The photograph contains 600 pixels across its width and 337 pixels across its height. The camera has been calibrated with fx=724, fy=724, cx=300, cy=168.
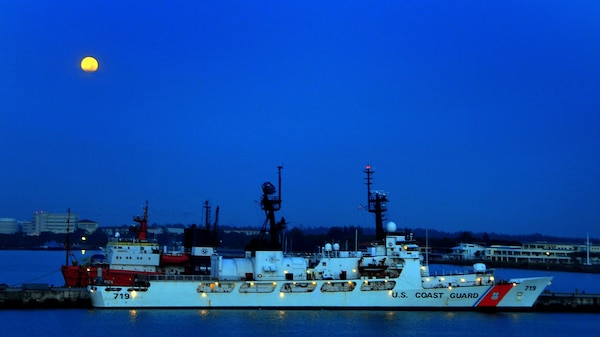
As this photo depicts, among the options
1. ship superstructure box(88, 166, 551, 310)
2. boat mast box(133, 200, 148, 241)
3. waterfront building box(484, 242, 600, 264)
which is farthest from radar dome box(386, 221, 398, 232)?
waterfront building box(484, 242, 600, 264)

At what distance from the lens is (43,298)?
4103 centimetres

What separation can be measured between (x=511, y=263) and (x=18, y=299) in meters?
90.5

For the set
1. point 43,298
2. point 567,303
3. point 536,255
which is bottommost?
point 567,303

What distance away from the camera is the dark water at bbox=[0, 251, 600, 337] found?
32.7m

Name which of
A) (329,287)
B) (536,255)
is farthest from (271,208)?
(536,255)

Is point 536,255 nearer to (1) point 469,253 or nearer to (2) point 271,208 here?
(1) point 469,253

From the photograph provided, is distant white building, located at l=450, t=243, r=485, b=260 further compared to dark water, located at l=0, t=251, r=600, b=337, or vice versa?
distant white building, located at l=450, t=243, r=485, b=260

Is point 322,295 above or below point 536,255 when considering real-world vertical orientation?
below

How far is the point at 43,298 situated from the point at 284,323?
15059 mm

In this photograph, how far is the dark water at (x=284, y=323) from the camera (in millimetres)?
32719

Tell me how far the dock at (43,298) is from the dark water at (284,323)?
137cm

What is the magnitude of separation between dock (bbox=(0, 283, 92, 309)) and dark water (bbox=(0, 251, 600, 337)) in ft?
4.50

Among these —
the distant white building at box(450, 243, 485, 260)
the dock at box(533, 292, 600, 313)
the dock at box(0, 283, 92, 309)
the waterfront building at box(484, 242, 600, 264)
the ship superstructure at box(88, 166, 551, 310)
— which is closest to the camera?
the ship superstructure at box(88, 166, 551, 310)

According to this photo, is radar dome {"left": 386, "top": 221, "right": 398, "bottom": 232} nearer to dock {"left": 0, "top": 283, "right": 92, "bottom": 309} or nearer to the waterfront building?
dock {"left": 0, "top": 283, "right": 92, "bottom": 309}
